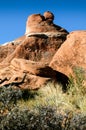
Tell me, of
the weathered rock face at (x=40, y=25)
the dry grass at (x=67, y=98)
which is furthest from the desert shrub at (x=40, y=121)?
the weathered rock face at (x=40, y=25)

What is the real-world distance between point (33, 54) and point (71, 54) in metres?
4.25

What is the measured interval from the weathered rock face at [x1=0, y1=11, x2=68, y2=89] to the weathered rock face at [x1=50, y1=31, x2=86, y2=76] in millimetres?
803

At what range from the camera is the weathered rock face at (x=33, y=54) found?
23.1 meters

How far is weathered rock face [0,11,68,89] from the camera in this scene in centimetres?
2314

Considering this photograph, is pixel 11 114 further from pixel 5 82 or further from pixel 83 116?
pixel 5 82

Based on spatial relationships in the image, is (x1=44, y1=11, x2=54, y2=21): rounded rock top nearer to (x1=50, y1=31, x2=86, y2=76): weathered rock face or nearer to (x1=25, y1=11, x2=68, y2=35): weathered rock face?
(x1=25, y1=11, x2=68, y2=35): weathered rock face

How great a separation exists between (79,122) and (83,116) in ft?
1.15

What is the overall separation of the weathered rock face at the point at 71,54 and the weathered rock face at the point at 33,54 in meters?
0.80

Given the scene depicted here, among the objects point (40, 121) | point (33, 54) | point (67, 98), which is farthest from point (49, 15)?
point (40, 121)

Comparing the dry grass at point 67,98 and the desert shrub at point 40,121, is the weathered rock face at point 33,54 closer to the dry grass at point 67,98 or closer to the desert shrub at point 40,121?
the dry grass at point 67,98

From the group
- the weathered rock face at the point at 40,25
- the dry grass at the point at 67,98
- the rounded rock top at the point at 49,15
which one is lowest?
the dry grass at the point at 67,98

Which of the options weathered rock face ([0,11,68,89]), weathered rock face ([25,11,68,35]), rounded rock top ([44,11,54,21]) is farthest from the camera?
rounded rock top ([44,11,54,21])

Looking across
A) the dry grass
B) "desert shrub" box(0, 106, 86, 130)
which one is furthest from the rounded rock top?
"desert shrub" box(0, 106, 86, 130)

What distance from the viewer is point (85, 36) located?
84.6ft
